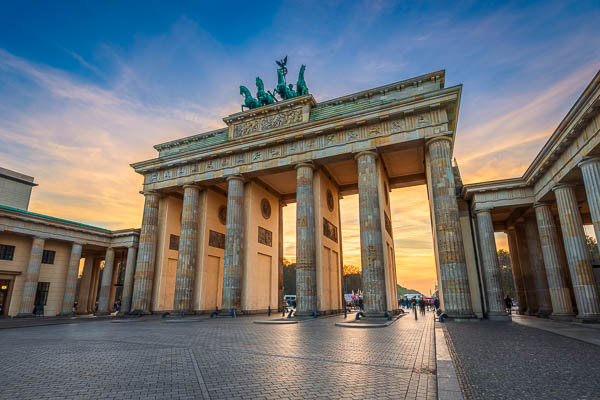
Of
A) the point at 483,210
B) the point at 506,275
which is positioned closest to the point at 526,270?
the point at 483,210

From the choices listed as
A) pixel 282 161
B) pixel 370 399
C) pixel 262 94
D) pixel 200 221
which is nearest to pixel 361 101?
pixel 282 161

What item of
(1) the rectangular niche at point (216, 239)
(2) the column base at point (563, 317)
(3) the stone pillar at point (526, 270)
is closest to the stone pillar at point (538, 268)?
(3) the stone pillar at point (526, 270)

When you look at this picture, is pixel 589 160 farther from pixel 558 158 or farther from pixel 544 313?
pixel 544 313

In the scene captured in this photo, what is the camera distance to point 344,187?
106 feet

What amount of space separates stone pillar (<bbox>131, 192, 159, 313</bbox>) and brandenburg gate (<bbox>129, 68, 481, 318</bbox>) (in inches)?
3.7

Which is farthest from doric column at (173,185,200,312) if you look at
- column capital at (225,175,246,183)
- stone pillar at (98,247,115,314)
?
stone pillar at (98,247,115,314)

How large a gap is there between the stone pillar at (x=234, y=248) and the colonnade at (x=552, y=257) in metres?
17.6

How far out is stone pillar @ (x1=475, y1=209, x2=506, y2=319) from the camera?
65.9 ft

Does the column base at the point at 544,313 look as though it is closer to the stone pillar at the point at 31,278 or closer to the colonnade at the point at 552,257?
the colonnade at the point at 552,257

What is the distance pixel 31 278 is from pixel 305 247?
2436cm

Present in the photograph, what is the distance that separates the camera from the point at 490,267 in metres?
21.0

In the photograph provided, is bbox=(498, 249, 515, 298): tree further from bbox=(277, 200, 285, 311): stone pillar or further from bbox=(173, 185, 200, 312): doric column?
bbox=(173, 185, 200, 312): doric column

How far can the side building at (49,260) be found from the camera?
28000mm

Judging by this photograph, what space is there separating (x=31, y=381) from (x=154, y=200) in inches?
1061
